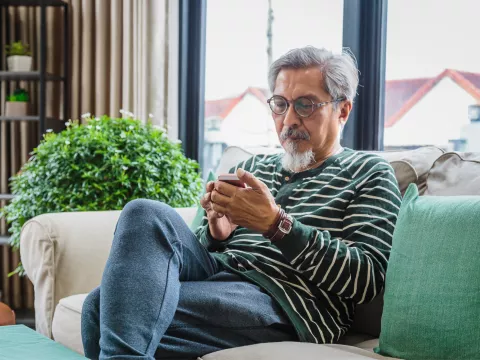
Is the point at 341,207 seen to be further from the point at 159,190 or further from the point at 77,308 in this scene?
the point at 159,190

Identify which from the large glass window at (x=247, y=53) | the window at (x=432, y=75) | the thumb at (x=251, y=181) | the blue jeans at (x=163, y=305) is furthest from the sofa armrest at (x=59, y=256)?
the window at (x=432, y=75)

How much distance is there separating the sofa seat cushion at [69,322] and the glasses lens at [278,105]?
75 centimetres

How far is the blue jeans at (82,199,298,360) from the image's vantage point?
1324 millimetres

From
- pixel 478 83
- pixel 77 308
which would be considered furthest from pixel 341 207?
pixel 478 83

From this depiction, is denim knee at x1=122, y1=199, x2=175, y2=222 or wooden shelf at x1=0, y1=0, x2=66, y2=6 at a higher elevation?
wooden shelf at x1=0, y1=0, x2=66, y2=6

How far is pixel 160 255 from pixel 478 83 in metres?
1.46

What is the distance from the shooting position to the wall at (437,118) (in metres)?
2.41

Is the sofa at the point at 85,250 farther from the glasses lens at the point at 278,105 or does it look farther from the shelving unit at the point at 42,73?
the shelving unit at the point at 42,73

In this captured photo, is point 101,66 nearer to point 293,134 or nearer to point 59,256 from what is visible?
point 59,256

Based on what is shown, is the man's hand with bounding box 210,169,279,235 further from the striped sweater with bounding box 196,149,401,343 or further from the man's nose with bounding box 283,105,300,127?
the man's nose with bounding box 283,105,300,127

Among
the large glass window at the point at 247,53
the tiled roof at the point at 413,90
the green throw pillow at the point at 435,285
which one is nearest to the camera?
the green throw pillow at the point at 435,285

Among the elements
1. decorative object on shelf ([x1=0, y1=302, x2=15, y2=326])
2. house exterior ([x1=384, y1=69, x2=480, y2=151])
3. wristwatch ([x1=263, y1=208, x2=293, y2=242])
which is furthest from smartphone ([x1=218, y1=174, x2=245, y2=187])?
house exterior ([x1=384, y1=69, x2=480, y2=151])

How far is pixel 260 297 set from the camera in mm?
1540

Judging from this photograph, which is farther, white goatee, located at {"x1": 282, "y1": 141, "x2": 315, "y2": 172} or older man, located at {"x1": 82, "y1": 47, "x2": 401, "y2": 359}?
white goatee, located at {"x1": 282, "y1": 141, "x2": 315, "y2": 172}
